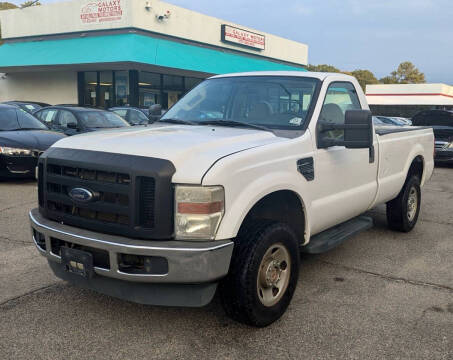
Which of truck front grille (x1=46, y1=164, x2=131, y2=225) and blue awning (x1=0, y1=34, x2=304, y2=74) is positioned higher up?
blue awning (x1=0, y1=34, x2=304, y2=74)

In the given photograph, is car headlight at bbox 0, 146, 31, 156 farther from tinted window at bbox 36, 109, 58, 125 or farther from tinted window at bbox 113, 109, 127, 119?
tinted window at bbox 113, 109, 127, 119

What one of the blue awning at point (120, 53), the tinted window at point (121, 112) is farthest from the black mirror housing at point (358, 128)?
the blue awning at point (120, 53)

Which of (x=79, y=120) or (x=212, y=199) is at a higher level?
(x=79, y=120)

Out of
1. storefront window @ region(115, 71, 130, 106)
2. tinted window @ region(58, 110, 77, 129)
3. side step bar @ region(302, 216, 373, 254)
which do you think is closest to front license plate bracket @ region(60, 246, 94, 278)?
side step bar @ region(302, 216, 373, 254)

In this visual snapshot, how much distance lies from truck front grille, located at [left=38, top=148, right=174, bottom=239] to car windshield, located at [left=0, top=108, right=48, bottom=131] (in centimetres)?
688

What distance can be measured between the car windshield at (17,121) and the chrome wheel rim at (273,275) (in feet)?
25.5

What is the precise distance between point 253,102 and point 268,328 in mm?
2089

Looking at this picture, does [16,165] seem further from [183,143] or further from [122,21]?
[122,21]

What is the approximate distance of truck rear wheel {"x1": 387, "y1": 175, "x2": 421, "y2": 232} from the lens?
618 centimetres

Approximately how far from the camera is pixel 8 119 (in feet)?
32.3

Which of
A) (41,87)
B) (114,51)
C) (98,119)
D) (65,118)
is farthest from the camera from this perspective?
(41,87)

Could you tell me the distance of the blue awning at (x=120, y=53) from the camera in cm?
2348

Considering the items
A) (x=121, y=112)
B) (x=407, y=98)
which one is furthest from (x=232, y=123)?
(x=407, y=98)

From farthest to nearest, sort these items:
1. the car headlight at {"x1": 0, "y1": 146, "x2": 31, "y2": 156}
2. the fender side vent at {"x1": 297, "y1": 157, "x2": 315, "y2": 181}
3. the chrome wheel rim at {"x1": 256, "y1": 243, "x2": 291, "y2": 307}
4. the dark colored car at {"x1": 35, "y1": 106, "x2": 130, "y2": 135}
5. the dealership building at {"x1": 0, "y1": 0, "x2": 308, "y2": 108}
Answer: the dealership building at {"x1": 0, "y1": 0, "x2": 308, "y2": 108} → the dark colored car at {"x1": 35, "y1": 106, "x2": 130, "y2": 135} → the car headlight at {"x1": 0, "y1": 146, "x2": 31, "y2": 156} → the fender side vent at {"x1": 297, "y1": 157, "x2": 315, "y2": 181} → the chrome wheel rim at {"x1": 256, "y1": 243, "x2": 291, "y2": 307}
